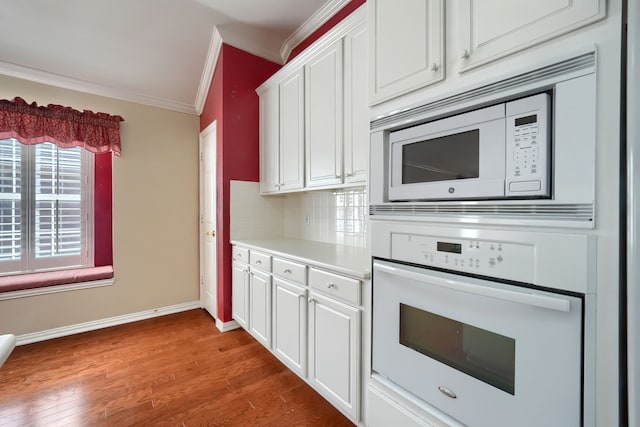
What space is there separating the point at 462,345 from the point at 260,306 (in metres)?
1.64

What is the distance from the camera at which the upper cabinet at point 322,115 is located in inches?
71.8

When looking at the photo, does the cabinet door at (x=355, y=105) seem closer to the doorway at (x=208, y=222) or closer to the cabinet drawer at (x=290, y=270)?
the cabinet drawer at (x=290, y=270)

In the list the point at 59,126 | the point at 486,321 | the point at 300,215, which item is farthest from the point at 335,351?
the point at 59,126

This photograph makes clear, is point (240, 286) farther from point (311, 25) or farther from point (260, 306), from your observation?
point (311, 25)

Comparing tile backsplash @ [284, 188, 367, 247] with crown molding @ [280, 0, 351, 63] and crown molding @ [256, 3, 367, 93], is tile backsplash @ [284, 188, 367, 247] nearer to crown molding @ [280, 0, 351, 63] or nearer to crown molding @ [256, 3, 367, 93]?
crown molding @ [256, 3, 367, 93]

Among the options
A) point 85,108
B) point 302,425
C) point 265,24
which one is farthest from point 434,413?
point 85,108

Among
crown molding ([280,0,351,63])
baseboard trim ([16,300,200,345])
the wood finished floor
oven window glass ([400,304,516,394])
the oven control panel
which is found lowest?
the wood finished floor

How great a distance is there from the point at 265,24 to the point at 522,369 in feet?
10.4

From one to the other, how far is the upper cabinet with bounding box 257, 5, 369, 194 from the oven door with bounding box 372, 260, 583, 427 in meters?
0.79

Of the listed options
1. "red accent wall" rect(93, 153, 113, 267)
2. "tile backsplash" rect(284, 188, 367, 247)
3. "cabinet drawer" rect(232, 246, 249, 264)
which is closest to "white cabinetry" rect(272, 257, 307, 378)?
"cabinet drawer" rect(232, 246, 249, 264)

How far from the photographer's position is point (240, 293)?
2.59 m

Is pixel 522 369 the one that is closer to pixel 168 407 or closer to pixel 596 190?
pixel 596 190

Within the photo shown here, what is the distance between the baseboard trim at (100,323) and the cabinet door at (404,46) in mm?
3254

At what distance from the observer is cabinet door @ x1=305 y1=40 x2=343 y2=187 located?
1.97 metres
